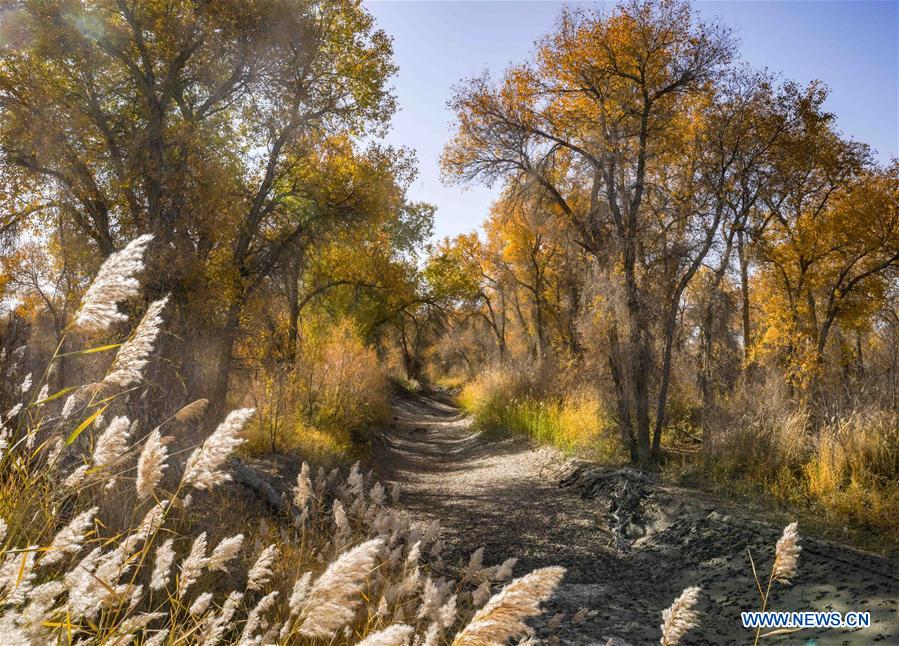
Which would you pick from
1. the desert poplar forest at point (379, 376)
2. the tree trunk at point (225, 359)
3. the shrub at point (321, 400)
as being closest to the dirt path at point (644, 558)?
the desert poplar forest at point (379, 376)

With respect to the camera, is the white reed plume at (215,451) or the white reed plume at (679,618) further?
the white reed plume at (215,451)

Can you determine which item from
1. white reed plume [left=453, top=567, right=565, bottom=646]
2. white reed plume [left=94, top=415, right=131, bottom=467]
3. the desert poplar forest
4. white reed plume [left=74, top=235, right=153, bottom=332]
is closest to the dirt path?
the desert poplar forest

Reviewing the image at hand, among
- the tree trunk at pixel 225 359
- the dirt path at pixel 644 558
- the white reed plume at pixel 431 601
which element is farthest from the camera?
the tree trunk at pixel 225 359

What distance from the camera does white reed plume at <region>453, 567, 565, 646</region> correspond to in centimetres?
111

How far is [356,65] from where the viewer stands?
42.3ft

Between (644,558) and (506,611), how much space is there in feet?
18.3

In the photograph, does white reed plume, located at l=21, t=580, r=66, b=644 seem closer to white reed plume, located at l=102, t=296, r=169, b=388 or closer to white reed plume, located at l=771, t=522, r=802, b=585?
white reed plume, located at l=102, t=296, r=169, b=388

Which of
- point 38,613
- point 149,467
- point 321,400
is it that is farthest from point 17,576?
point 321,400

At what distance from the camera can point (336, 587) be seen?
1.30 meters

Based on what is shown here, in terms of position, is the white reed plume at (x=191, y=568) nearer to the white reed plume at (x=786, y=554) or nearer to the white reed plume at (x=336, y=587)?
the white reed plume at (x=336, y=587)

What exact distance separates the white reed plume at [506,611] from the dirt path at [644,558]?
209 centimetres

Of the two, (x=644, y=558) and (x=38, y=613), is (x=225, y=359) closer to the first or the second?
(x=644, y=558)

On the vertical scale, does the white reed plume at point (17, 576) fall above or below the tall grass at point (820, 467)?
above

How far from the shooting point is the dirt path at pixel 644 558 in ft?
13.6
